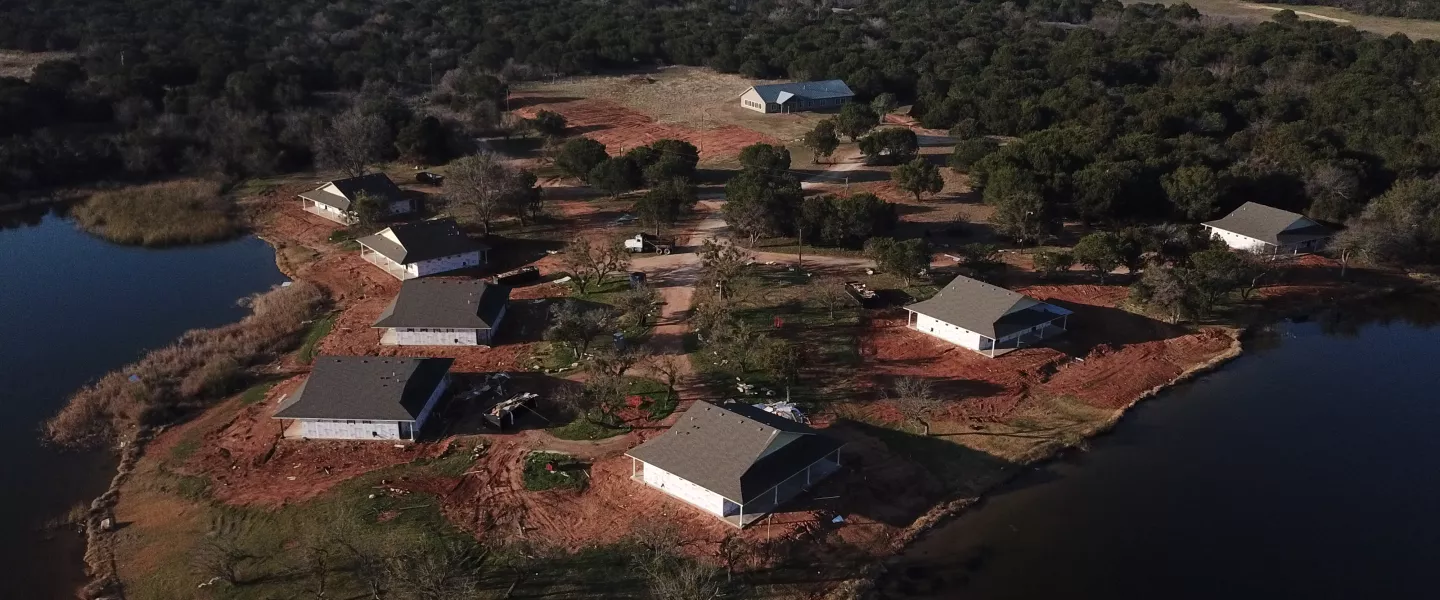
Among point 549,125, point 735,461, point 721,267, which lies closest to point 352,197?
point 549,125

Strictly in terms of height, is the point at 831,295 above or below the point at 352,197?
below

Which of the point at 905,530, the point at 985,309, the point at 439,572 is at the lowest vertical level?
the point at 905,530

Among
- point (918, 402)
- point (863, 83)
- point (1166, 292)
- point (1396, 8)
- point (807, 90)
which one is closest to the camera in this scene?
point (918, 402)

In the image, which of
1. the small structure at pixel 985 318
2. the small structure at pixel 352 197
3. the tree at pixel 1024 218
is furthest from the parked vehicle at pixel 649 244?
the tree at pixel 1024 218

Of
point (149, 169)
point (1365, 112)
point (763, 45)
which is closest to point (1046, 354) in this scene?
point (1365, 112)

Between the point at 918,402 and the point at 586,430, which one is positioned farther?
the point at 918,402

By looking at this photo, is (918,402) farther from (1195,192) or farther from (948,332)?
(1195,192)

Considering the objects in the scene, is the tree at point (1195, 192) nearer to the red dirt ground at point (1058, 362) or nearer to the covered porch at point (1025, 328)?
the red dirt ground at point (1058, 362)

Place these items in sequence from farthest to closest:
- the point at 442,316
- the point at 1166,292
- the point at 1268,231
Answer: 1. the point at 1268,231
2. the point at 1166,292
3. the point at 442,316
